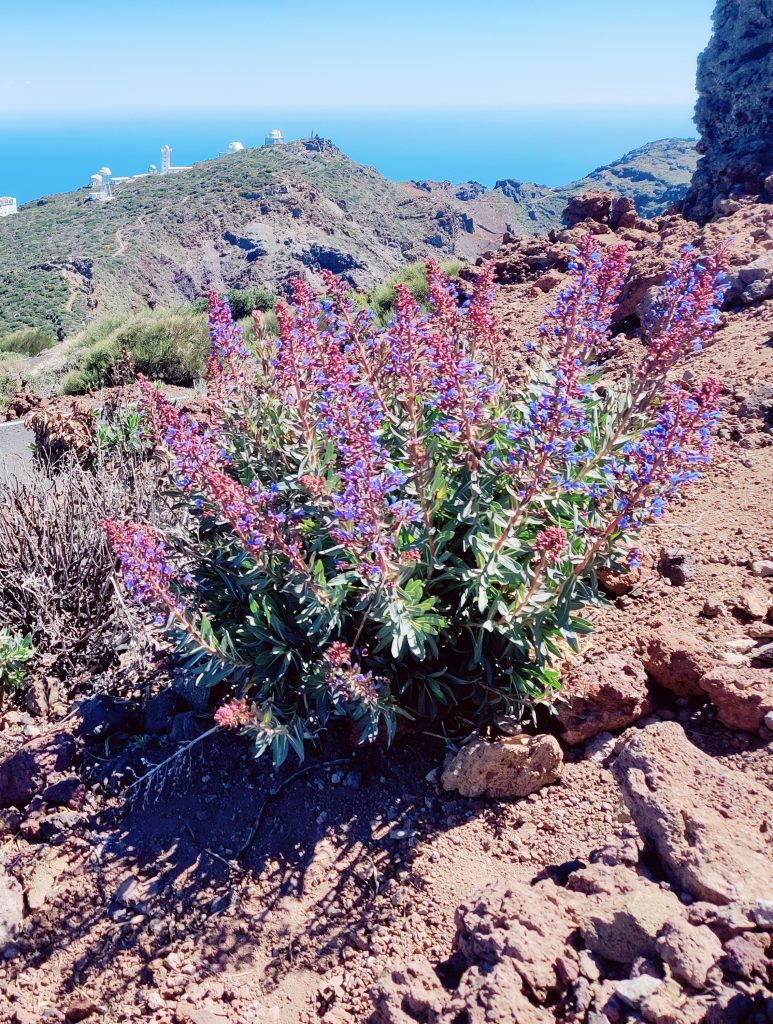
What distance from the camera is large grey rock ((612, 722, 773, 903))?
2.30 meters

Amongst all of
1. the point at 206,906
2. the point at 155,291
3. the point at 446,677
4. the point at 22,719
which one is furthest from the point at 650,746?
the point at 155,291

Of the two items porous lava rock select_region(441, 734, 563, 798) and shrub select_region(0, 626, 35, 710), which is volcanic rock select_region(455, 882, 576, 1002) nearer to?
porous lava rock select_region(441, 734, 563, 798)

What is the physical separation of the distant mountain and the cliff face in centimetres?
4251

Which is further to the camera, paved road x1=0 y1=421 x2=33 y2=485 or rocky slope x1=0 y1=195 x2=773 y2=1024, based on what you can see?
paved road x1=0 y1=421 x2=33 y2=485

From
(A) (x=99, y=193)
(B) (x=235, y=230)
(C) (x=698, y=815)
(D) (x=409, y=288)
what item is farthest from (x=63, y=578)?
(A) (x=99, y=193)

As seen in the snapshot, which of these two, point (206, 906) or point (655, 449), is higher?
point (655, 449)

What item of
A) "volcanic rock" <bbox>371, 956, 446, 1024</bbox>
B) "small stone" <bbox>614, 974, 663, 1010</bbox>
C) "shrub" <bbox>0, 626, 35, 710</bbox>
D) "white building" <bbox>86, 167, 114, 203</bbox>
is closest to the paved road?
"shrub" <bbox>0, 626, 35, 710</bbox>

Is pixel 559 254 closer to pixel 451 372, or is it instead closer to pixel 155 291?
pixel 451 372

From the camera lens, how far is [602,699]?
11.7ft

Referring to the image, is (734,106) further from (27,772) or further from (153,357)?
(27,772)

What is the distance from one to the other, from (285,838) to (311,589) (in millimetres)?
1323

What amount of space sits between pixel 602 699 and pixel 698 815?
40.8 inches

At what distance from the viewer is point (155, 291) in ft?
223

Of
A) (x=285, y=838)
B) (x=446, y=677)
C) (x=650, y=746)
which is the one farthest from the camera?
(x=446, y=677)
